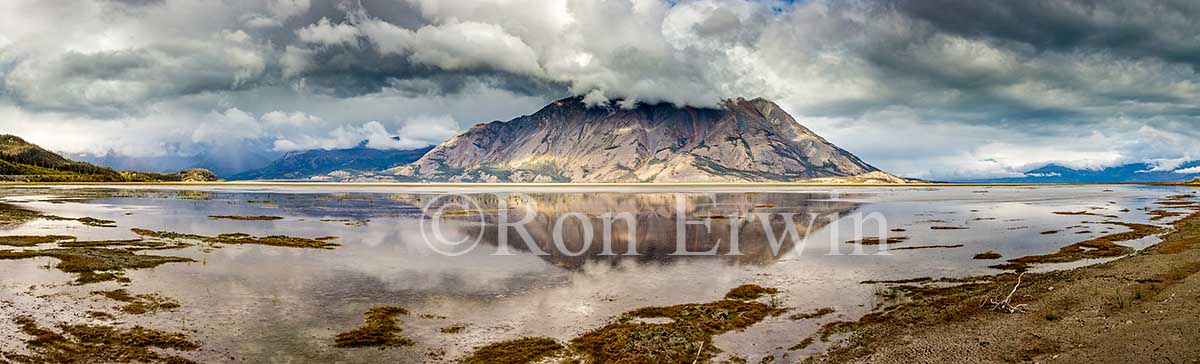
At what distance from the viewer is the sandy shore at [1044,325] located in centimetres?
1609

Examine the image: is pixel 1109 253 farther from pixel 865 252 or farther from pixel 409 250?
pixel 409 250

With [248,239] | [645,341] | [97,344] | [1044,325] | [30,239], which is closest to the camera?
[97,344]

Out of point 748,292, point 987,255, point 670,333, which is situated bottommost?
point 670,333

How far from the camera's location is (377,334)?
2041cm

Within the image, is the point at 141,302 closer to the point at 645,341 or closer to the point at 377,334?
the point at 377,334

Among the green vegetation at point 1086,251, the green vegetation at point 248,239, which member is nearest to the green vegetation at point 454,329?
the green vegetation at point 248,239

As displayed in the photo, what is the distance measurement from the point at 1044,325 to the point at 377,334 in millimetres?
22475

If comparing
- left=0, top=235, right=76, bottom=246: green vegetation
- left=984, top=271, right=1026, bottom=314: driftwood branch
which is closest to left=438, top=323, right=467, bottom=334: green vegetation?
left=984, top=271, right=1026, bottom=314: driftwood branch

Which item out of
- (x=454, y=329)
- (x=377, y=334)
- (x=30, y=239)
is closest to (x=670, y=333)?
(x=454, y=329)

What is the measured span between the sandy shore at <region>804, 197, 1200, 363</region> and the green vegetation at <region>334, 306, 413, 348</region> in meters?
13.5

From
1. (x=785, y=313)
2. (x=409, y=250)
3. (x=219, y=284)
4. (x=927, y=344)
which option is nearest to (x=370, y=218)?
(x=409, y=250)

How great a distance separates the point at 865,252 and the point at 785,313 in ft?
69.5

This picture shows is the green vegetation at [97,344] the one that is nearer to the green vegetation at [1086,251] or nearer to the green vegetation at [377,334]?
the green vegetation at [377,334]

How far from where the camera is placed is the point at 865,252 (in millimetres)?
41562
